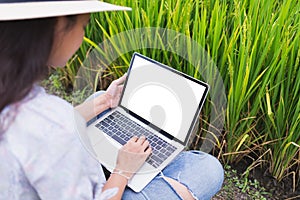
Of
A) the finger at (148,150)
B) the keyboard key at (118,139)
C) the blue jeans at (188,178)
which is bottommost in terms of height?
the blue jeans at (188,178)

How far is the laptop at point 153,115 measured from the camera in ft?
3.53

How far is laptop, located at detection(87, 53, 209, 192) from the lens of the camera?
1.08 meters

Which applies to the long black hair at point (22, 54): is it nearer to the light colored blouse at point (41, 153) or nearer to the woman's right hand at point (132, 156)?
the light colored blouse at point (41, 153)

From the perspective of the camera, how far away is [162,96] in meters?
1.14

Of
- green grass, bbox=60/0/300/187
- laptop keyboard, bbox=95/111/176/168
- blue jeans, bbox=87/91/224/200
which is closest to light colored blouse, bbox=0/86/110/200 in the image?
blue jeans, bbox=87/91/224/200

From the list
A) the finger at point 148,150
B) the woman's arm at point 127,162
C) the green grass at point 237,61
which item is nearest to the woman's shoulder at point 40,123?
the woman's arm at point 127,162

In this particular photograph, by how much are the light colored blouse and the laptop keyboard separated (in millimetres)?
399

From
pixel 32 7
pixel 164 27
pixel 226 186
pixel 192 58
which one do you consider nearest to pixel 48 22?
pixel 32 7

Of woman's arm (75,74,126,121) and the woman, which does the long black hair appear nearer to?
the woman

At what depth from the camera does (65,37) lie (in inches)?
27.0

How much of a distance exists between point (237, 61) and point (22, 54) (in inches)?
32.5

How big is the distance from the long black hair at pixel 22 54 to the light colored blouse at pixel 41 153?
3 cm

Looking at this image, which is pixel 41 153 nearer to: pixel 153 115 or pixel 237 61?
pixel 153 115

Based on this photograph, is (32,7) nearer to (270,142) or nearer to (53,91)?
(270,142)
